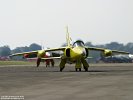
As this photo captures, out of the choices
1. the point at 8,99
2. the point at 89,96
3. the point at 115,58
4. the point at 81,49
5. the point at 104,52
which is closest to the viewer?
the point at 8,99

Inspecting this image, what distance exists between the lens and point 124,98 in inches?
542

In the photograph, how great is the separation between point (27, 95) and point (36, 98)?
108 centimetres

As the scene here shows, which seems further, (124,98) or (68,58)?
(68,58)

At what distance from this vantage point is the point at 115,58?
146250 millimetres

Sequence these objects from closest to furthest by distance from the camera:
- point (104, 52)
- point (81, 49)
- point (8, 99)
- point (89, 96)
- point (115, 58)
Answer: point (8, 99)
point (89, 96)
point (81, 49)
point (104, 52)
point (115, 58)

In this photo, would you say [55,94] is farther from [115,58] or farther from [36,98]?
[115,58]

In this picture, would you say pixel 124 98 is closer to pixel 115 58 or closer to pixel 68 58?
pixel 68 58

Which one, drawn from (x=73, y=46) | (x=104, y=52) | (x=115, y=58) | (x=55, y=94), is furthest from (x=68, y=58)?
(x=115, y=58)

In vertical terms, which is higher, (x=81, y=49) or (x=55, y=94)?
(x=81, y=49)

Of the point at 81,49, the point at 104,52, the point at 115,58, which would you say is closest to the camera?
the point at 81,49

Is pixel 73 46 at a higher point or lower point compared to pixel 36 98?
higher

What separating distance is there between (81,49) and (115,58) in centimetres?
10695

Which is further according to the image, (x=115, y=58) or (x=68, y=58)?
(x=115, y=58)

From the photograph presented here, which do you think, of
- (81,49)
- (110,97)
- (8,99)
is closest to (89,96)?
(110,97)
